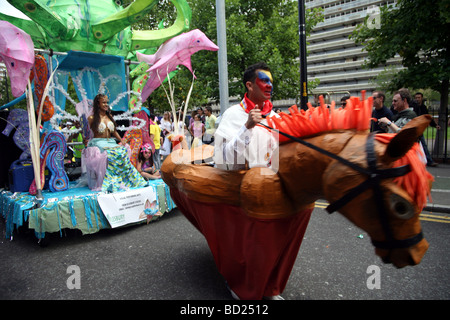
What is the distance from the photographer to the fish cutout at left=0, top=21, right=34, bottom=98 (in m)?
3.46

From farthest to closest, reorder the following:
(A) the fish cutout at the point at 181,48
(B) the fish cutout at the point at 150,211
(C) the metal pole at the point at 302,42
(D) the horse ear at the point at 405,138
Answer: (C) the metal pole at the point at 302,42 → (A) the fish cutout at the point at 181,48 → (B) the fish cutout at the point at 150,211 → (D) the horse ear at the point at 405,138

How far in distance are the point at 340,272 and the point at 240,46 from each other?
9901 mm

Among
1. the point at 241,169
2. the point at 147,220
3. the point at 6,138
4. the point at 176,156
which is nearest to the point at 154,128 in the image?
the point at 6,138

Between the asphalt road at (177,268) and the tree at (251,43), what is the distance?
7.87 m

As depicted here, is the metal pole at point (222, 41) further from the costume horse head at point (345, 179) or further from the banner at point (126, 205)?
the costume horse head at point (345, 179)

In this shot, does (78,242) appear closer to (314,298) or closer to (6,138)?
(6,138)

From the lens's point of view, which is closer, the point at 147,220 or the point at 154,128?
the point at 147,220

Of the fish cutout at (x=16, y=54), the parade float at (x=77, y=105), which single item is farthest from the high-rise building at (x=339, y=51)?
the fish cutout at (x=16, y=54)

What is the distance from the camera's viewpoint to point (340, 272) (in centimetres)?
279

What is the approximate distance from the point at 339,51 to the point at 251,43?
1827 inches

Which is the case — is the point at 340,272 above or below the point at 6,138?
below

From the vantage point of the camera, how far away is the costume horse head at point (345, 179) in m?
1.30

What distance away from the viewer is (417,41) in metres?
7.43

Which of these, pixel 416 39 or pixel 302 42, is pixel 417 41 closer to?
pixel 416 39
